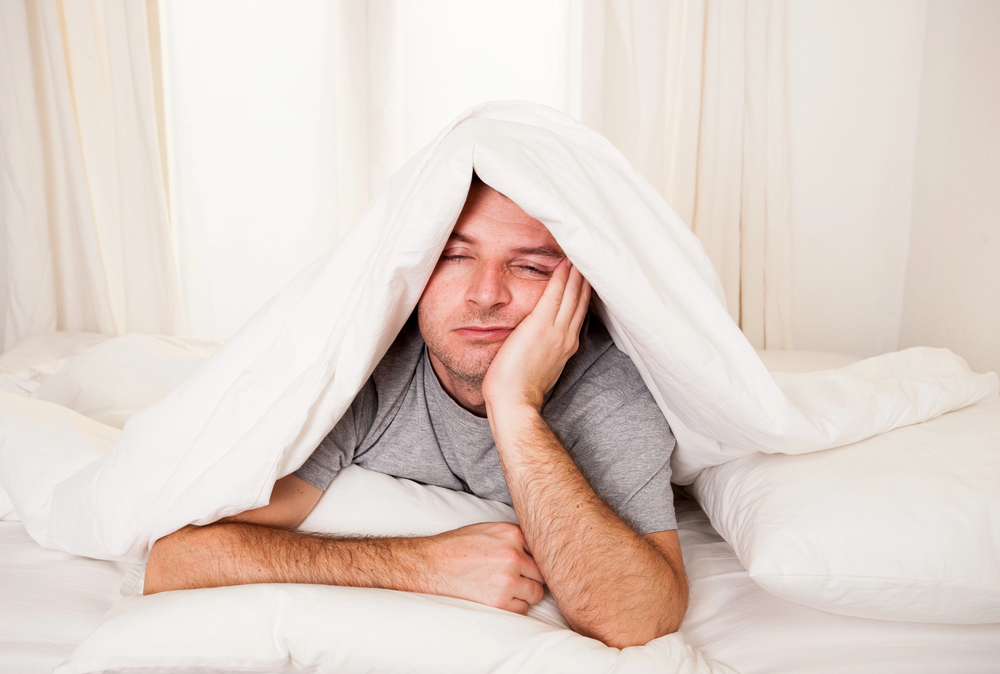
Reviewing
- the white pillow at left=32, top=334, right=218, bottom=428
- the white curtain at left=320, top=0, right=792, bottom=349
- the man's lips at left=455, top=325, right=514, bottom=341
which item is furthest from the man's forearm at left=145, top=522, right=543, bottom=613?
the white curtain at left=320, top=0, right=792, bottom=349

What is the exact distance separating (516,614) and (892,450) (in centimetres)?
62

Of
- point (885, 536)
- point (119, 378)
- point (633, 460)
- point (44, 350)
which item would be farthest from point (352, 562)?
point (44, 350)

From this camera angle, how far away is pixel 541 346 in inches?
41.0

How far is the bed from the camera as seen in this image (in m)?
0.72

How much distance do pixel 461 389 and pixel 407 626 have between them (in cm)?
48

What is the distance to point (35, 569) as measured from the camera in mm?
945

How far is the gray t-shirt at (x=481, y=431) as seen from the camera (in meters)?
1.04

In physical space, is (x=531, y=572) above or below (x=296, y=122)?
below

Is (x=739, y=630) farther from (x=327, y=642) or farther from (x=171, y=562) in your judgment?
(x=171, y=562)

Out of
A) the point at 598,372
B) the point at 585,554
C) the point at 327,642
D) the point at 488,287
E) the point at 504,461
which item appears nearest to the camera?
the point at 327,642

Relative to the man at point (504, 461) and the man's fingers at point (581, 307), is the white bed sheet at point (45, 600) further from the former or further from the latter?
the man's fingers at point (581, 307)

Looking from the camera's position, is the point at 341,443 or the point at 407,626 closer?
the point at 407,626

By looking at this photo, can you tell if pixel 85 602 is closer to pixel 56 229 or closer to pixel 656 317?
pixel 656 317

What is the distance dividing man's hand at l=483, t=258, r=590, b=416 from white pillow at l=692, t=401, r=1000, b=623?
359mm
